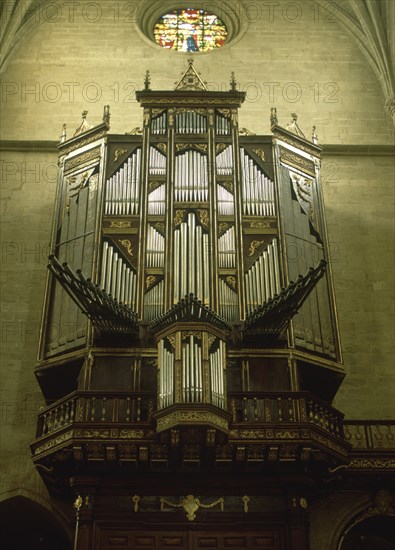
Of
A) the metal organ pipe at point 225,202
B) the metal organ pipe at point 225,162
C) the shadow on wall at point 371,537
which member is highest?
the metal organ pipe at point 225,162

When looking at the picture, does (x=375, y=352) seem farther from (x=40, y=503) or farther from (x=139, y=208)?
(x=40, y=503)

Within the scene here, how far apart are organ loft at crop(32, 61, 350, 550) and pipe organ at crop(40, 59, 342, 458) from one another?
0.10 feet

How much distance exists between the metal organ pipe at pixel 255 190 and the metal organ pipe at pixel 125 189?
2090mm

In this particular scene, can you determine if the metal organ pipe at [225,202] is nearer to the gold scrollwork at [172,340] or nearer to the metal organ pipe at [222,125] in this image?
the metal organ pipe at [222,125]

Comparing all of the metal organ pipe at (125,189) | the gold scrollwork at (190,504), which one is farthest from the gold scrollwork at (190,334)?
the metal organ pipe at (125,189)

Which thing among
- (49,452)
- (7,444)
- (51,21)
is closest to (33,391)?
(7,444)

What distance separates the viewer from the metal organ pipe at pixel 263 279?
15.6 meters

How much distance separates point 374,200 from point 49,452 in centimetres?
1000

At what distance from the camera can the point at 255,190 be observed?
1733cm

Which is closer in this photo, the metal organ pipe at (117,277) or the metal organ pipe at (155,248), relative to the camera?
the metal organ pipe at (117,277)

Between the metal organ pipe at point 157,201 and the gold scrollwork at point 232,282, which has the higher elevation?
the metal organ pipe at point 157,201

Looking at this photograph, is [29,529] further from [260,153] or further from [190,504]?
[260,153]

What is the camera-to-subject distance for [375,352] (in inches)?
714

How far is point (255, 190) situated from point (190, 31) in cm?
796
